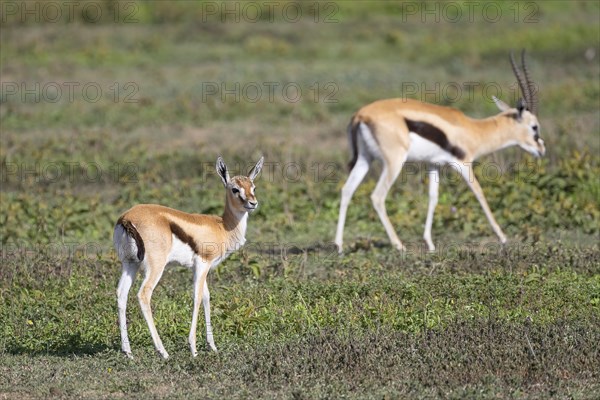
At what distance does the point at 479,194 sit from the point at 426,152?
26.1 inches

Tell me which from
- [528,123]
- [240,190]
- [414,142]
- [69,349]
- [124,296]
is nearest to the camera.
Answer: [124,296]

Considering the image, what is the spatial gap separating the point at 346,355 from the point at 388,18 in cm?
1768

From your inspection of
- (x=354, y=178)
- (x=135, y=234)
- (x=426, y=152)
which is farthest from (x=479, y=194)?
(x=135, y=234)

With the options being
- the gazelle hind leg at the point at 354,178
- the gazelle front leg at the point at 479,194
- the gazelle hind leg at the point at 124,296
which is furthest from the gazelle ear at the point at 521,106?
the gazelle hind leg at the point at 124,296

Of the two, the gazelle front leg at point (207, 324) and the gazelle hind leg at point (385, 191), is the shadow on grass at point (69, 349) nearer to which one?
the gazelle front leg at point (207, 324)

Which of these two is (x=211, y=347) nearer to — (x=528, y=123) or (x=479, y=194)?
(x=479, y=194)

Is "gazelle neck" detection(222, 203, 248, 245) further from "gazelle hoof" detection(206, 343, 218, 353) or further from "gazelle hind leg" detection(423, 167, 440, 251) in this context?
"gazelle hind leg" detection(423, 167, 440, 251)

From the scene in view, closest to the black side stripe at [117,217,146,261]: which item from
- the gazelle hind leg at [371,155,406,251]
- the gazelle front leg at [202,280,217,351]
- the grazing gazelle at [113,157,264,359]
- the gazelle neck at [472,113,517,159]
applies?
the grazing gazelle at [113,157,264,359]

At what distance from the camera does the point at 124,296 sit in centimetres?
741

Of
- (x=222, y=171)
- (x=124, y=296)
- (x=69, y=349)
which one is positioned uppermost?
(x=222, y=171)

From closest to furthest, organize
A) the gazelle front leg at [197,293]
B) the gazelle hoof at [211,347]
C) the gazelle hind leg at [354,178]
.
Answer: the gazelle front leg at [197,293] < the gazelle hoof at [211,347] < the gazelle hind leg at [354,178]

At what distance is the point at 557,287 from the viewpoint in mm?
8516

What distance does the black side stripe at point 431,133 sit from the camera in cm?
1067

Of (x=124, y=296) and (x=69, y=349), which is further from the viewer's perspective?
(x=69, y=349)
